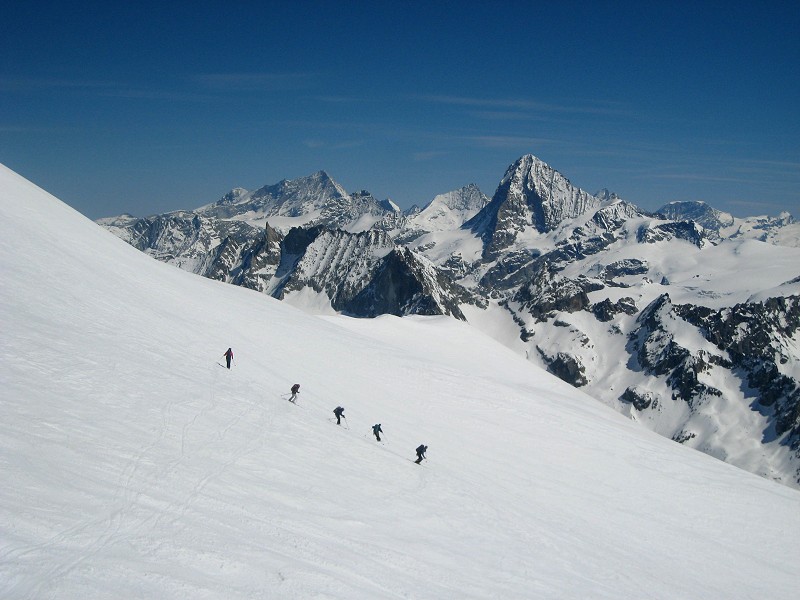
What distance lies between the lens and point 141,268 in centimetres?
4291

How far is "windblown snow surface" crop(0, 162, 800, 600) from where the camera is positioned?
37.3 ft

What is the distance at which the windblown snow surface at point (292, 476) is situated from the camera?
11375 mm

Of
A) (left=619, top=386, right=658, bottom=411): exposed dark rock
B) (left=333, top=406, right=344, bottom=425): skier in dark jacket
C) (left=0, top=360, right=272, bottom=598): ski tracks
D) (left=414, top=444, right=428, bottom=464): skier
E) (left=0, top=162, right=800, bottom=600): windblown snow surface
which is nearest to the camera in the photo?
(left=0, top=360, right=272, bottom=598): ski tracks

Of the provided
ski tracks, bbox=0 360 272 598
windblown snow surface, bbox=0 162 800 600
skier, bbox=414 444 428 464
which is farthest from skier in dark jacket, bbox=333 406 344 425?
skier, bbox=414 444 428 464

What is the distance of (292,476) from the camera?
16.9 meters

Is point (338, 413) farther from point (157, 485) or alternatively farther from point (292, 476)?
point (157, 485)

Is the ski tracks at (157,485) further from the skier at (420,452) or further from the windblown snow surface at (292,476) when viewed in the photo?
the skier at (420,452)

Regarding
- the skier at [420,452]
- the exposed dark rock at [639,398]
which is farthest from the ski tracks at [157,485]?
the exposed dark rock at [639,398]

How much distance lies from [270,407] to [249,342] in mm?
12759

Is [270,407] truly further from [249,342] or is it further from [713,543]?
[713,543]

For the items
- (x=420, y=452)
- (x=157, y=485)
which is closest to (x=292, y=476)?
(x=157, y=485)

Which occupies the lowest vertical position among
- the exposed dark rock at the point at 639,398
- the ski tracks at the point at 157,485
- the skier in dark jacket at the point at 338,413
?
the ski tracks at the point at 157,485

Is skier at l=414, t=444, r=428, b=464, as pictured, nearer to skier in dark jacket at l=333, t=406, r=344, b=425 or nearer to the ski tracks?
skier in dark jacket at l=333, t=406, r=344, b=425

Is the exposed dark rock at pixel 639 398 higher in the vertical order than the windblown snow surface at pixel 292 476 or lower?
higher
